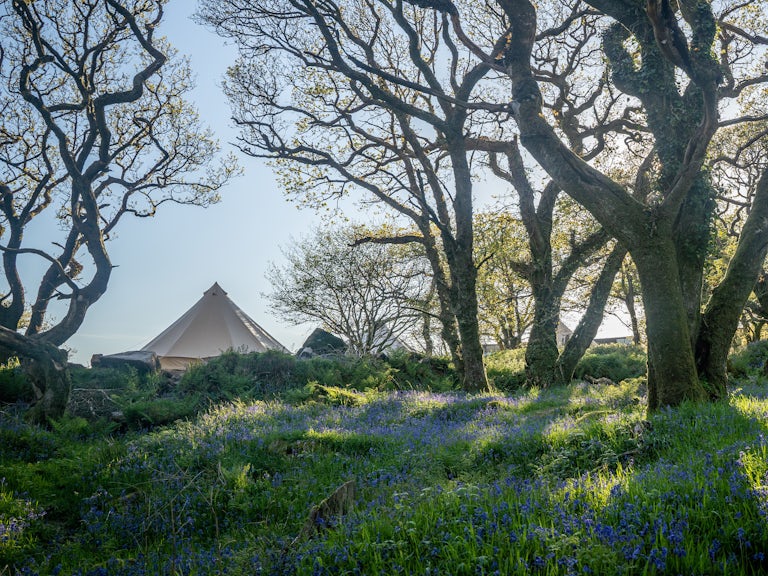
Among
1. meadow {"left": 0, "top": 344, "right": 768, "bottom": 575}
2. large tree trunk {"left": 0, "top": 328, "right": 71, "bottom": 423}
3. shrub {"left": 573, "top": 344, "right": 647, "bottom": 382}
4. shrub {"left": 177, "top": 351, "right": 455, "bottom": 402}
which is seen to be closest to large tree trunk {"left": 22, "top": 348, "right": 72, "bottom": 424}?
large tree trunk {"left": 0, "top": 328, "right": 71, "bottom": 423}

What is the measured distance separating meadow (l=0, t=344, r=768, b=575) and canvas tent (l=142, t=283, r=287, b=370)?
47.1 ft

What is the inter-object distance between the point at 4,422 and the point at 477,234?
15385mm

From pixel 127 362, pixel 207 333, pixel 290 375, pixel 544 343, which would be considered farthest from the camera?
pixel 207 333

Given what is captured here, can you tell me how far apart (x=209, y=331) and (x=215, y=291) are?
2132mm

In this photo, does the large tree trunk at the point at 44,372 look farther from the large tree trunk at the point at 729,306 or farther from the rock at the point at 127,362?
the large tree trunk at the point at 729,306

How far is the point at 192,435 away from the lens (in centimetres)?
767

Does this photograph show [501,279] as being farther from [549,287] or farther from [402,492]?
[402,492]

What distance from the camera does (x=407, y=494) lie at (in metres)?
4.37

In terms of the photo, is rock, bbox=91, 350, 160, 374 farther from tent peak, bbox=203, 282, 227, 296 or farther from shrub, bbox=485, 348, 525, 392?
shrub, bbox=485, 348, 525, 392

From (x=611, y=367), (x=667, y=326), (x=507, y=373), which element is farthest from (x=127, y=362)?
(x=611, y=367)

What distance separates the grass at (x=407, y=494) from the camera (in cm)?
298

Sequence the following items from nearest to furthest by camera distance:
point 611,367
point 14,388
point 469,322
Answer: point 14,388 → point 469,322 → point 611,367

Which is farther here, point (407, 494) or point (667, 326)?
point (667, 326)

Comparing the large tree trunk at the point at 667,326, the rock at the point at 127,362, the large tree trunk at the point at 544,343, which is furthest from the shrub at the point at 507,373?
the rock at the point at 127,362
